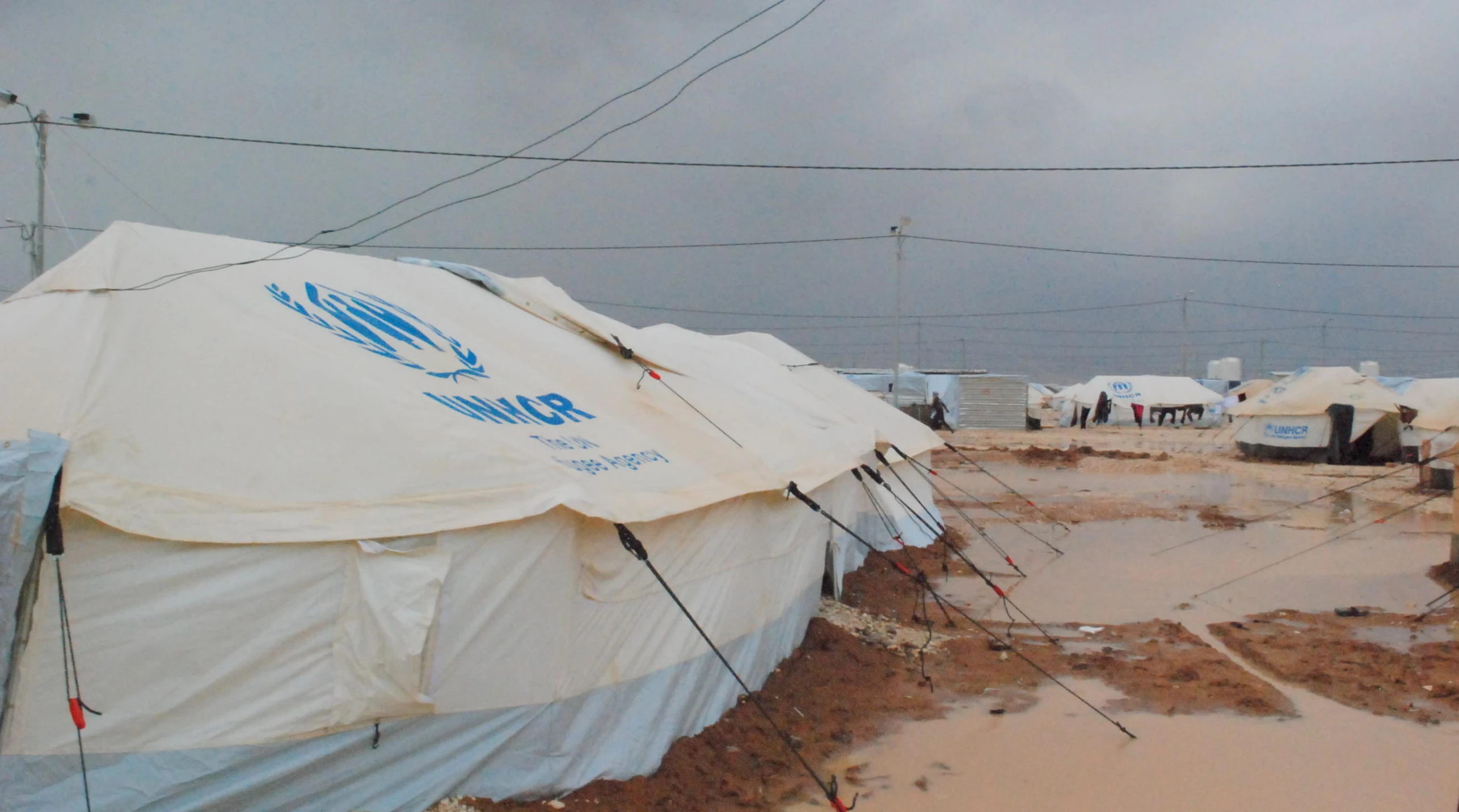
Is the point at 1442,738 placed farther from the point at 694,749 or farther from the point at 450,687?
the point at 450,687

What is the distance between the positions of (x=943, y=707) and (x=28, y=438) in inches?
258

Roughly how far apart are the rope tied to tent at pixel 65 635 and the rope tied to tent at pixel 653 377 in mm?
5068

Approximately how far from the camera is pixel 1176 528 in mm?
18375

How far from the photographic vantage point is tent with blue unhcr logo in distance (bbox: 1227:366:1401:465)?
2888 cm

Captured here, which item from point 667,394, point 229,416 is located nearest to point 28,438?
point 229,416

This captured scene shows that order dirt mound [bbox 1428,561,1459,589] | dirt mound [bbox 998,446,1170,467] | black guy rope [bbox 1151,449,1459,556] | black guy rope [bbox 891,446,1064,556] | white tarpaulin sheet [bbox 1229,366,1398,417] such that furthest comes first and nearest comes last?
1. dirt mound [bbox 998,446,1170,467]
2. white tarpaulin sheet [bbox 1229,366,1398,417]
3. black guy rope [bbox 891,446,1064,556]
4. black guy rope [bbox 1151,449,1459,556]
5. dirt mound [bbox 1428,561,1459,589]

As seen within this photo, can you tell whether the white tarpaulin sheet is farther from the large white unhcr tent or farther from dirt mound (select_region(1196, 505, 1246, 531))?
the large white unhcr tent

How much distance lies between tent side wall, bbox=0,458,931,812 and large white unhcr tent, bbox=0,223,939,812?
1cm

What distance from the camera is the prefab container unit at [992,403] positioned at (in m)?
46.8

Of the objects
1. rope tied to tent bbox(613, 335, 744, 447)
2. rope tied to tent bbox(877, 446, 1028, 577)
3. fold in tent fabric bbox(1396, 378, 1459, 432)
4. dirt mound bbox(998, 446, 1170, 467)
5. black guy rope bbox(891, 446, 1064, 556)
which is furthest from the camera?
dirt mound bbox(998, 446, 1170, 467)

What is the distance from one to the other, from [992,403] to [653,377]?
3973 cm

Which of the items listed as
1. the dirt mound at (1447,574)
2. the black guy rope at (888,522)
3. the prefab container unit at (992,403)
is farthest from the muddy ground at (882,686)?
the prefab container unit at (992,403)

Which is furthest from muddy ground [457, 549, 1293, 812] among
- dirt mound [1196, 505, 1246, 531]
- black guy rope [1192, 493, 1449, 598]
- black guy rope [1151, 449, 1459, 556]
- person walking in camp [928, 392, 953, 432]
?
person walking in camp [928, 392, 953, 432]

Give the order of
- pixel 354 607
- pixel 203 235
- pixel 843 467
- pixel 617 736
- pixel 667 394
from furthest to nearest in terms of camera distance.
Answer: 1. pixel 843 467
2. pixel 667 394
3. pixel 203 235
4. pixel 617 736
5. pixel 354 607
